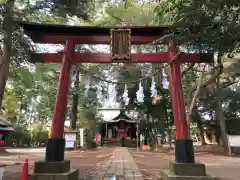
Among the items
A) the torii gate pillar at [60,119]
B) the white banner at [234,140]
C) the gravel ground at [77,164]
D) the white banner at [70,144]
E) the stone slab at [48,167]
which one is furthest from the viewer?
the white banner at [234,140]

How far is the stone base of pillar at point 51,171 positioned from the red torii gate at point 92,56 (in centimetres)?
62

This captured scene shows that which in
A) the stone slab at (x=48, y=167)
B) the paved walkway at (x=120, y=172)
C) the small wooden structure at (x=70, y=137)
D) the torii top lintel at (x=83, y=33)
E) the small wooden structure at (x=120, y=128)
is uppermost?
the torii top lintel at (x=83, y=33)

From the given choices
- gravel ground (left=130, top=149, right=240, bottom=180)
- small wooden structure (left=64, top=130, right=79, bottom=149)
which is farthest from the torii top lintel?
small wooden structure (left=64, top=130, right=79, bottom=149)

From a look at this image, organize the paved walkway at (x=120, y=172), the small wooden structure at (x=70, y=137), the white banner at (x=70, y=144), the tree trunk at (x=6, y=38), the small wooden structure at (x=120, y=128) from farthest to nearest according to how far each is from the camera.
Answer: the small wooden structure at (x=120, y=128), the white banner at (x=70, y=144), the small wooden structure at (x=70, y=137), the paved walkway at (x=120, y=172), the tree trunk at (x=6, y=38)

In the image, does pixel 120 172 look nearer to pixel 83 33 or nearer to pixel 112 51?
pixel 112 51

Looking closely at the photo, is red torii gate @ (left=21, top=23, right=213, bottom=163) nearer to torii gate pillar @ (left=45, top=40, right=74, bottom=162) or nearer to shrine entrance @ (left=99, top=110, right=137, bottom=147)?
torii gate pillar @ (left=45, top=40, right=74, bottom=162)

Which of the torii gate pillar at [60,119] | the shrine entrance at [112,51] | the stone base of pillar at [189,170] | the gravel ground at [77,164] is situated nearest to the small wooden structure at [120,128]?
the gravel ground at [77,164]

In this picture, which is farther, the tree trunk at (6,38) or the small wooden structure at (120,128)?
the small wooden structure at (120,128)

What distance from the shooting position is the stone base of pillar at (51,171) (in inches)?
280

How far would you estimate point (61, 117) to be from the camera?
8078 millimetres

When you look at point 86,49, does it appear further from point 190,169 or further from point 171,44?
Answer: point 190,169

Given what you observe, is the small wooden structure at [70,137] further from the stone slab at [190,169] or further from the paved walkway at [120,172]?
the stone slab at [190,169]

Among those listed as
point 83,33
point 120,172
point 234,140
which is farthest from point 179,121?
point 234,140

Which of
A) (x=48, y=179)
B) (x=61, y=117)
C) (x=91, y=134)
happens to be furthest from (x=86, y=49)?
(x=48, y=179)
